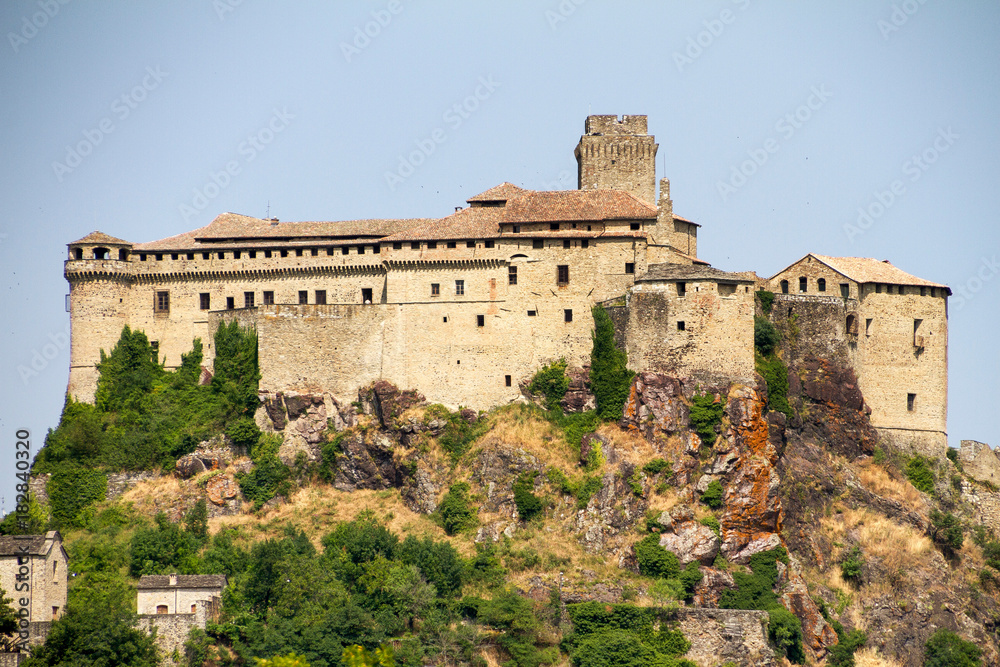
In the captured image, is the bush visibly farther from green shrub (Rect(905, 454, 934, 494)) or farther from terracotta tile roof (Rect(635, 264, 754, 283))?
terracotta tile roof (Rect(635, 264, 754, 283))

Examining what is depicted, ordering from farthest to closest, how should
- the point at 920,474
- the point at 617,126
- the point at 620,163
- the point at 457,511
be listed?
the point at 617,126
the point at 620,163
the point at 920,474
the point at 457,511

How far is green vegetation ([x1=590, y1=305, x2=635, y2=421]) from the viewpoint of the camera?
80625 millimetres

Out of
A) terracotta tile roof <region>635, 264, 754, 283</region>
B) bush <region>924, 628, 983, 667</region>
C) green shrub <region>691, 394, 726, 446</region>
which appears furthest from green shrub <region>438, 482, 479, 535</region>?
bush <region>924, 628, 983, 667</region>

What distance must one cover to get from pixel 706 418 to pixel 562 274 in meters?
11.5

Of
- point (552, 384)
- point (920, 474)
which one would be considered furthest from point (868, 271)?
point (552, 384)

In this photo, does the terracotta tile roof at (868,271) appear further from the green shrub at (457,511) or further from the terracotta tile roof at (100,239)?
the terracotta tile roof at (100,239)

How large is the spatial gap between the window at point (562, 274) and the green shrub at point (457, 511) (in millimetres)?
12351

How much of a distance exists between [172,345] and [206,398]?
4.55 metres

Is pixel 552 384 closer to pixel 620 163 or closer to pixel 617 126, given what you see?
pixel 620 163

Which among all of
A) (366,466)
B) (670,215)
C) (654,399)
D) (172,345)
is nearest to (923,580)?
(654,399)

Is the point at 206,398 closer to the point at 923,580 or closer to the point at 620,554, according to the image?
the point at 620,554

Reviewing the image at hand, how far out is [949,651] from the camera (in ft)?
258

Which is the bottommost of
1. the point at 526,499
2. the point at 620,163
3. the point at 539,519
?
the point at 539,519

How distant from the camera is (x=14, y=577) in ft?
234
